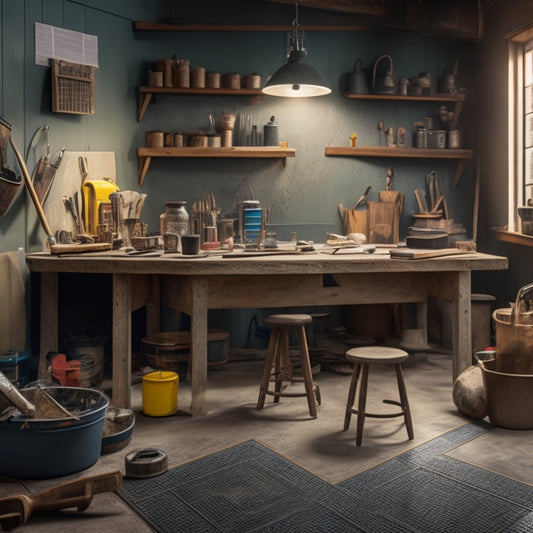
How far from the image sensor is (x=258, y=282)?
14.4 ft

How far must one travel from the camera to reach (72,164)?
17.3ft

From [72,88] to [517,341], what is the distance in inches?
142

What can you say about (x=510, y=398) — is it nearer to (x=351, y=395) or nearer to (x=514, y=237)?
(x=351, y=395)

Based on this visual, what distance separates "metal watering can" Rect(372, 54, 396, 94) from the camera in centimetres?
611

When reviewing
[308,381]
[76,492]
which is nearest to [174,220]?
[308,381]

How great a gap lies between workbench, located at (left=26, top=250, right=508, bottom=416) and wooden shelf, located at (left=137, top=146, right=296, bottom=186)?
142cm

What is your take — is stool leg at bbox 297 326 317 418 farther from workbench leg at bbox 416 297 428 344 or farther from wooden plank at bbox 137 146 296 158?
wooden plank at bbox 137 146 296 158

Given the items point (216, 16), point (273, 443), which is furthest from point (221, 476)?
point (216, 16)

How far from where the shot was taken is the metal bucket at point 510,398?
3.81 meters

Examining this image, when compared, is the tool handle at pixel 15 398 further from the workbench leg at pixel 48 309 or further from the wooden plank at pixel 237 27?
the wooden plank at pixel 237 27

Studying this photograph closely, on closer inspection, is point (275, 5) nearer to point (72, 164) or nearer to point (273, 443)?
point (72, 164)

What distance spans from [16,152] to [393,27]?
11.6 ft

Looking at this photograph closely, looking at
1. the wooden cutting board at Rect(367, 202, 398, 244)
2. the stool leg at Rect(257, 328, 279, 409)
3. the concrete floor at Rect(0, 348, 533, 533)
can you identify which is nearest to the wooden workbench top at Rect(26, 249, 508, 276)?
the stool leg at Rect(257, 328, 279, 409)

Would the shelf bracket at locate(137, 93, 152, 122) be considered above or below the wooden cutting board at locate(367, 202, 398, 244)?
above
